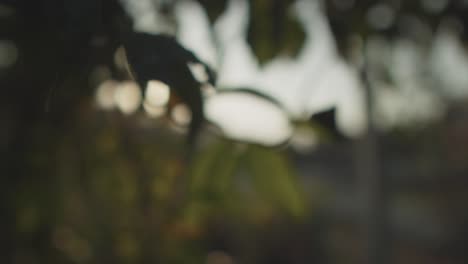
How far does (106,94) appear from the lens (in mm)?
987

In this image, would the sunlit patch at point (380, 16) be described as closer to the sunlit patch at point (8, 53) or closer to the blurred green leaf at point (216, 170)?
the blurred green leaf at point (216, 170)

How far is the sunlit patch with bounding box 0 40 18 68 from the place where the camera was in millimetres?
865

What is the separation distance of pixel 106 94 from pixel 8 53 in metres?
0.19

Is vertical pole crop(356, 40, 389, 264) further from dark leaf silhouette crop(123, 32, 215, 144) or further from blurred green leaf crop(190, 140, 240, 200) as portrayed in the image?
dark leaf silhouette crop(123, 32, 215, 144)

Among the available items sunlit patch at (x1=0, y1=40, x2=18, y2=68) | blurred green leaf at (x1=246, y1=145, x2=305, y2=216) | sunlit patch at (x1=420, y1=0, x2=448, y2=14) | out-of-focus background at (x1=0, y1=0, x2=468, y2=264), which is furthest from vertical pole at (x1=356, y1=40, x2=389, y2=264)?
sunlit patch at (x1=0, y1=40, x2=18, y2=68)

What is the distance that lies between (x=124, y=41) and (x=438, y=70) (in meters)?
1.02

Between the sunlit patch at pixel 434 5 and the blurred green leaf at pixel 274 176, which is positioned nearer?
the blurred green leaf at pixel 274 176

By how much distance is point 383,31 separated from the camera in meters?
0.91

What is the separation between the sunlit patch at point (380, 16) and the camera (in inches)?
33.8

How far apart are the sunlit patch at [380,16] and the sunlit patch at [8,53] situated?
0.61 m

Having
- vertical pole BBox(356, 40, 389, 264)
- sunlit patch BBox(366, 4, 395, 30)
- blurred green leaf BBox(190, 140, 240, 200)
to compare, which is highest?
sunlit patch BBox(366, 4, 395, 30)

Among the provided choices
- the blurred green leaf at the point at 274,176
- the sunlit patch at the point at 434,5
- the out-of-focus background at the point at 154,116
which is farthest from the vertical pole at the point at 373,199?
the blurred green leaf at the point at 274,176

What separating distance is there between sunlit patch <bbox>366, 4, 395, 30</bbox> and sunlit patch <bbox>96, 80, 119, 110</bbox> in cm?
47

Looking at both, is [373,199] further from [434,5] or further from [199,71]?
[199,71]
